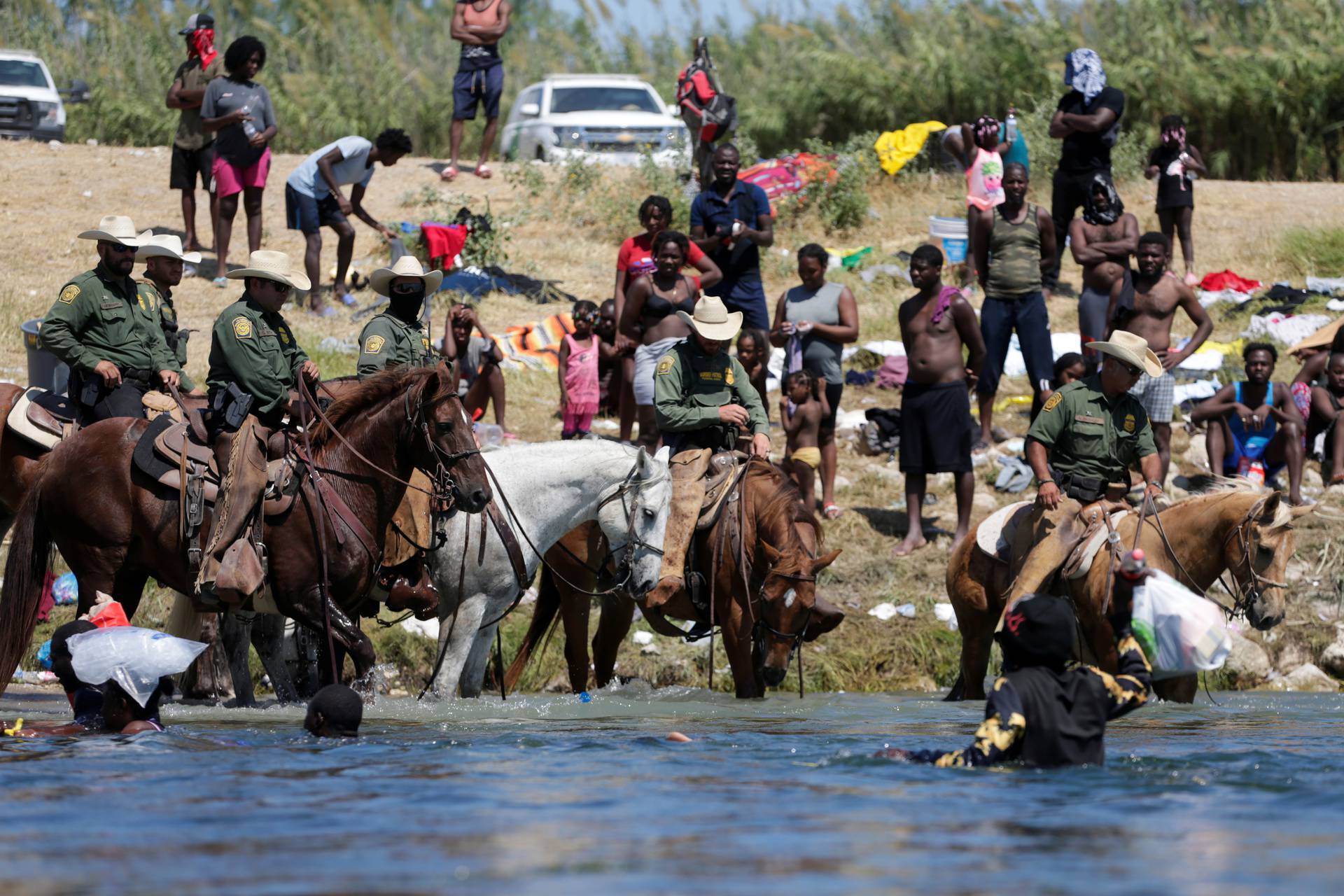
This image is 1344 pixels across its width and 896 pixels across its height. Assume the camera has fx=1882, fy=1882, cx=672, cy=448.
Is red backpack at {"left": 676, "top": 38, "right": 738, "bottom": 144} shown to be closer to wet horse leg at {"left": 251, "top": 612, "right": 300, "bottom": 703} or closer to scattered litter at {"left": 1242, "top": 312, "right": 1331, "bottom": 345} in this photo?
scattered litter at {"left": 1242, "top": 312, "right": 1331, "bottom": 345}

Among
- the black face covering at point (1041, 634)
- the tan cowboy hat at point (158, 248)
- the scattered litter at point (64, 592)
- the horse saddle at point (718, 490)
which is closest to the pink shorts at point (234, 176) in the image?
the scattered litter at point (64, 592)

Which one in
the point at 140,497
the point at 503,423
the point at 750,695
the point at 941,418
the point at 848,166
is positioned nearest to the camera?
the point at 140,497

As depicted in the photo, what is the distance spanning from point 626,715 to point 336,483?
8.19 feet

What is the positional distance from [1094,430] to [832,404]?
13.9 feet

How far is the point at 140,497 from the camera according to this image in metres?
10.9

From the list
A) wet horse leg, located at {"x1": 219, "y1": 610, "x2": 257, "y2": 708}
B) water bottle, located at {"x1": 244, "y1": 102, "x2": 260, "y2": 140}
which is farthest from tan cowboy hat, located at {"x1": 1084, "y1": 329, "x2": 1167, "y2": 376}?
water bottle, located at {"x1": 244, "y1": 102, "x2": 260, "y2": 140}

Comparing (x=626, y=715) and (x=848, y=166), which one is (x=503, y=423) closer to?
(x=626, y=715)

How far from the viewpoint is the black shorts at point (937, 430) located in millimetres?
15648

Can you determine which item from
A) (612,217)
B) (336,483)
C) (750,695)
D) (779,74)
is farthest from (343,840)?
(779,74)

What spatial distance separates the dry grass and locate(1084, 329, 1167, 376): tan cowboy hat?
3.34m

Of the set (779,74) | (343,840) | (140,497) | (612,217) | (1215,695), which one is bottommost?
(1215,695)

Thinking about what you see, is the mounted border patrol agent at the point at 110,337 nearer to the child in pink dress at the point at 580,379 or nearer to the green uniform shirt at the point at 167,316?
the green uniform shirt at the point at 167,316

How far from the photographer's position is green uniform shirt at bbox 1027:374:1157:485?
12133 mm

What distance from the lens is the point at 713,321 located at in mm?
12844
